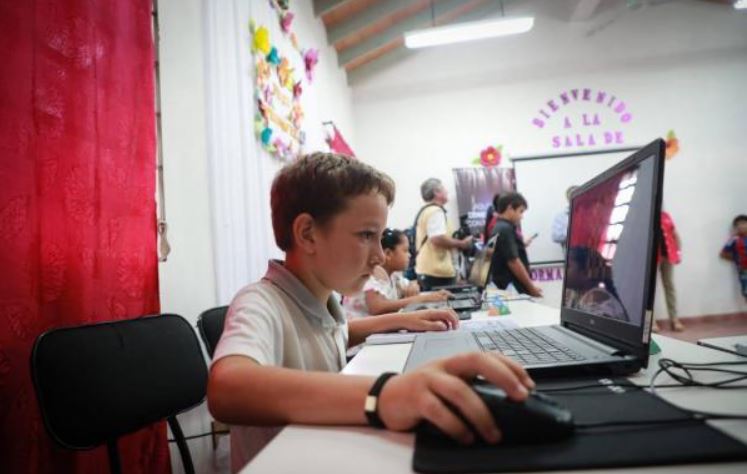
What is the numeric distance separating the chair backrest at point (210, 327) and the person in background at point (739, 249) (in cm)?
528

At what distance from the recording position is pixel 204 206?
5.55ft

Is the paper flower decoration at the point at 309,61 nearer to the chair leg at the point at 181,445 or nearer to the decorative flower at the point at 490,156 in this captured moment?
the decorative flower at the point at 490,156

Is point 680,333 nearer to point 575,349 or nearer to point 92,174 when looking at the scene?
point 575,349

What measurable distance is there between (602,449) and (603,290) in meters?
0.45

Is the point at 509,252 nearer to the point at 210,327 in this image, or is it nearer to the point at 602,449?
the point at 210,327

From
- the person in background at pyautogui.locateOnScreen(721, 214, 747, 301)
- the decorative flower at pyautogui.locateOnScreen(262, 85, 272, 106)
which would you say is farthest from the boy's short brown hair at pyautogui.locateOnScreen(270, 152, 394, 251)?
the person in background at pyautogui.locateOnScreen(721, 214, 747, 301)

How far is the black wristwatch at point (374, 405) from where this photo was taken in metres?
0.43

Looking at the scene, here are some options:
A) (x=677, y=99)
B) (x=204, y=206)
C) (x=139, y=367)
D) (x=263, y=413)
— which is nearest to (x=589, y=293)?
(x=263, y=413)

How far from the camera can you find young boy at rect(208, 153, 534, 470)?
0.41 meters

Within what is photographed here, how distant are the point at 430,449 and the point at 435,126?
4884mm

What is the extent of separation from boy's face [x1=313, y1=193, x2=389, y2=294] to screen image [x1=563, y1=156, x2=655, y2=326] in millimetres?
419

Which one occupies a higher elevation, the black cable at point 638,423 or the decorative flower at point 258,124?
the decorative flower at point 258,124

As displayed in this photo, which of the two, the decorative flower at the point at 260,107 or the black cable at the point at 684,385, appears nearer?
the black cable at the point at 684,385

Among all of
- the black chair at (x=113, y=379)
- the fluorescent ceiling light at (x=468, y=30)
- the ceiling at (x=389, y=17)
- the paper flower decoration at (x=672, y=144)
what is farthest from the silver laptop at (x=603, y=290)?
the paper flower decoration at (x=672, y=144)
